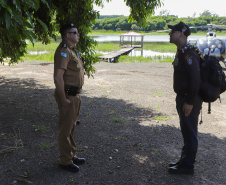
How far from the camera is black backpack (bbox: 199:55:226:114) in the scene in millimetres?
3246

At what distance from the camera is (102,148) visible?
4.50m

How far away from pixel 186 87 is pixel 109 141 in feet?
7.00

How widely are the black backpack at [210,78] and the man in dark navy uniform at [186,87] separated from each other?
0.13 m

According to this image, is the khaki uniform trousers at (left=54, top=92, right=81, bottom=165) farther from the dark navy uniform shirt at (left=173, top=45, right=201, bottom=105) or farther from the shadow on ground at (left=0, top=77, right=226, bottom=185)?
the dark navy uniform shirt at (left=173, top=45, right=201, bottom=105)

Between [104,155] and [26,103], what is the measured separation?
397 centimetres

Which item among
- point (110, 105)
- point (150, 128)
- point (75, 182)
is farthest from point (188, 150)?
point (110, 105)

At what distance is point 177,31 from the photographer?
3.29 metres

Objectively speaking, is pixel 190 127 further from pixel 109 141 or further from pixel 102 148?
pixel 109 141

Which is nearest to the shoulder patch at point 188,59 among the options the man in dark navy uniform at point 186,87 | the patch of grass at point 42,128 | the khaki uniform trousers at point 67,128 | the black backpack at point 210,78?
the man in dark navy uniform at point 186,87

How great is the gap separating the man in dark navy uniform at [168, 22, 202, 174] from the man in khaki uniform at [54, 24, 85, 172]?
1.30 m

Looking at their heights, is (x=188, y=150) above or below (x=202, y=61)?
below

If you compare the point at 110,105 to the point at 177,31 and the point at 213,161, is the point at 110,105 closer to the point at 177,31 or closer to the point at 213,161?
the point at 213,161

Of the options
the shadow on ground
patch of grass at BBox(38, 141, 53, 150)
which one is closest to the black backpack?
the shadow on ground

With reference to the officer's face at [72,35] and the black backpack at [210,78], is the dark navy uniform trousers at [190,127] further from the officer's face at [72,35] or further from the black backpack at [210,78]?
the officer's face at [72,35]
